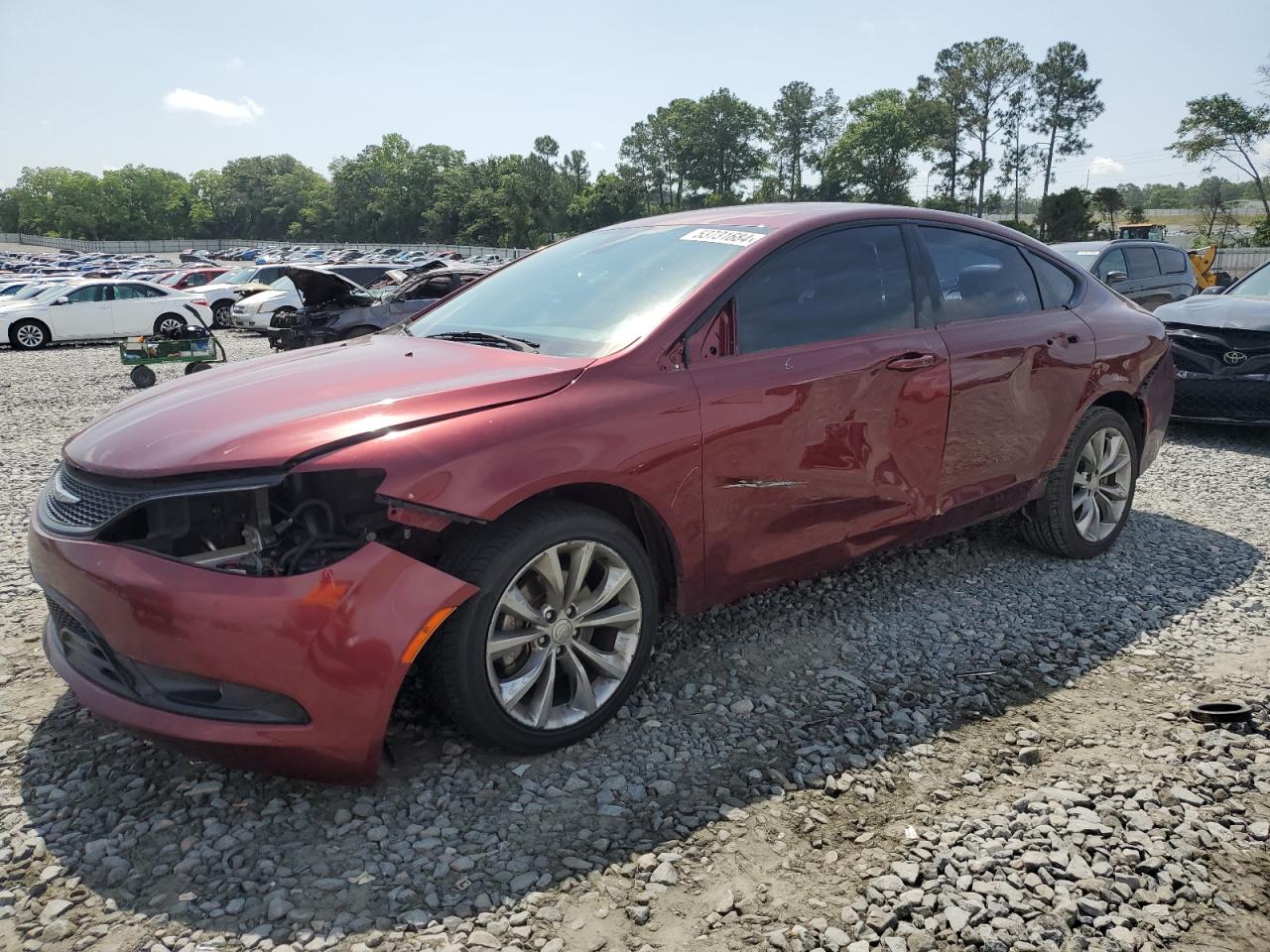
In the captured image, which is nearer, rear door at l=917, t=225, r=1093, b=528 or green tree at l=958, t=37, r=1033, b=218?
rear door at l=917, t=225, r=1093, b=528

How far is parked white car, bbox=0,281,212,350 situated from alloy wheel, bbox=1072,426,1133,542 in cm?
1800

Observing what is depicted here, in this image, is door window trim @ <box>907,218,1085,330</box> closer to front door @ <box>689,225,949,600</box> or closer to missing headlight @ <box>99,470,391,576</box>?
front door @ <box>689,225,949,600</box>

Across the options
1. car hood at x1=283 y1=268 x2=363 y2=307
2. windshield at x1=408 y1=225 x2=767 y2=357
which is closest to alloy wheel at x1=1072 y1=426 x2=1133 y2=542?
windshield at x1=408 y1=225 x2=767 y2=357

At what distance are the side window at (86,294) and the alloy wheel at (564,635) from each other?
19.8 m

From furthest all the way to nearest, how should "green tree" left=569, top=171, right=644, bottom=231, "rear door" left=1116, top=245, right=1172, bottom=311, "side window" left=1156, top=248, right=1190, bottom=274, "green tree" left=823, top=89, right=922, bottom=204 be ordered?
"green tree" left=569, top=171, right=644, bottom=231, "green tree" left=823, top=89, right=922, bottom=204, "side window" left=1156, top=248, right=1190, bottom=274, "rear door" left=1116, top=245, right=1172, bottom=311

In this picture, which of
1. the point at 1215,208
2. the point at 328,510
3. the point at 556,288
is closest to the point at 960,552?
the point at 556,288

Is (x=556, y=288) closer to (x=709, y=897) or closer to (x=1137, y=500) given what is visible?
(x=709, y=897)

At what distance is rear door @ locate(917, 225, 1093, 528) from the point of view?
3.73 m

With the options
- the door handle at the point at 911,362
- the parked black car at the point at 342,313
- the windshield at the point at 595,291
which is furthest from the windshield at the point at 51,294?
the door handle at the point at 911,362

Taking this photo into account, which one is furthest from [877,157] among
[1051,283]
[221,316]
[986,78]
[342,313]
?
[1051,283]

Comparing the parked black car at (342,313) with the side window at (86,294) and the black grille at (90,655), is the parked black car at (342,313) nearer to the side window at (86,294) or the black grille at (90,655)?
the side window at (86,294)

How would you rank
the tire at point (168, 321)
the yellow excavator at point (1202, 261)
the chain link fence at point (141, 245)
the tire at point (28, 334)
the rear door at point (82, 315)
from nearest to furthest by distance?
the yellow excavator at point (1202, 261), the tire at point (28, 334), the rear door at point (82, 315), the tire at point (168, 321), the chain link fence at point (141, 245)

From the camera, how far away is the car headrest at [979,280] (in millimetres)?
3857

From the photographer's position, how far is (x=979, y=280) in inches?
155
